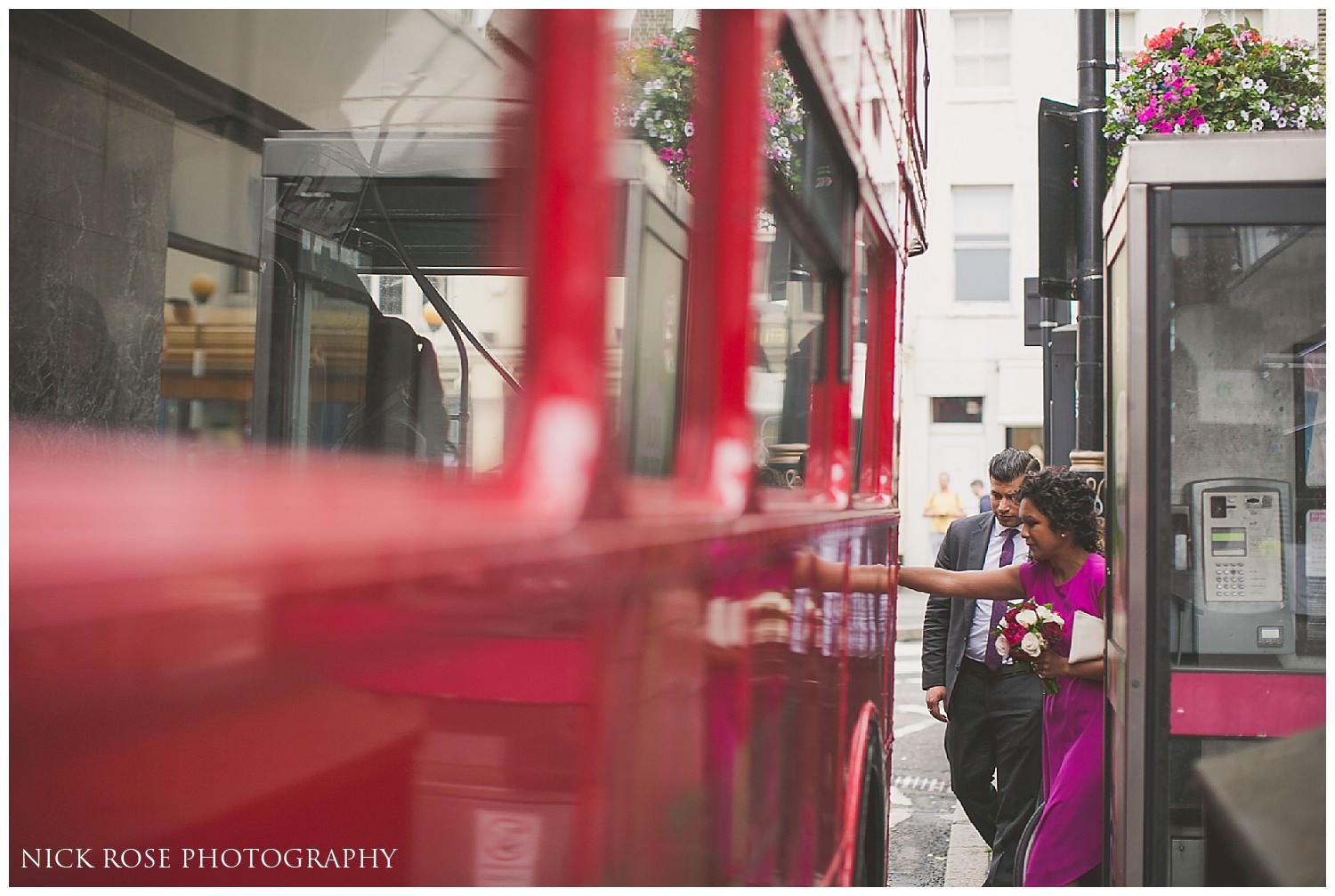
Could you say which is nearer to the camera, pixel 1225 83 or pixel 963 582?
pixel 1225 83

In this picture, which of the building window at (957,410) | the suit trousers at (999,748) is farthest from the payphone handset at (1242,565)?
the building window at (957,410)

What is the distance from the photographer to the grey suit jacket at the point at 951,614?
4719 millimetres

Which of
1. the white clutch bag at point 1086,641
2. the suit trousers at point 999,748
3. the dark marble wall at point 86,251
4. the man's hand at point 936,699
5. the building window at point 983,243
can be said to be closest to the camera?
the dark marble wall at point 86,251

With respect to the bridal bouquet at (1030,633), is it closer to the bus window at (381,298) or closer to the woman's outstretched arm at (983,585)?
the woman's outstretched arm at (983,585)

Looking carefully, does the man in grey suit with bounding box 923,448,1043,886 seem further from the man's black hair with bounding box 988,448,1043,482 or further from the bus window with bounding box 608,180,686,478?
the bus window with bounding box 608,180,686,478

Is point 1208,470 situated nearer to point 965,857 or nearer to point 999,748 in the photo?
point 999,748

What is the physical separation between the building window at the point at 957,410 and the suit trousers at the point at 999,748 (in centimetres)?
1087

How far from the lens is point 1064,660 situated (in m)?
3.66

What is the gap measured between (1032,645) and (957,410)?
12039 millimetres

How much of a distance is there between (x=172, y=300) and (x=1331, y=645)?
1942 mm

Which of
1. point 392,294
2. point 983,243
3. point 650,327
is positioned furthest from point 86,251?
point 983,243

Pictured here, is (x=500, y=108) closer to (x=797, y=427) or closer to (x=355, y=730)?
(x=355, y=730)

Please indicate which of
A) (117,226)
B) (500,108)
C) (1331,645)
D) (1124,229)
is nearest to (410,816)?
(500,108)

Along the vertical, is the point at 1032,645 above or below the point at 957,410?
below
